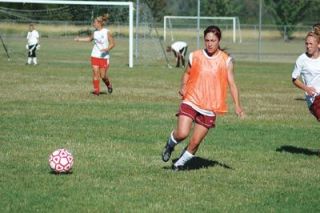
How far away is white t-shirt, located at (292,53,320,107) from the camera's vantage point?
36.6 feet

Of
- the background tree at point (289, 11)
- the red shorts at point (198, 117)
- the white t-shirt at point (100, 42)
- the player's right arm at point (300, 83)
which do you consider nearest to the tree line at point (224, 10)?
the background tree at point (289, 11)

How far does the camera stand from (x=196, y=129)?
9633mm

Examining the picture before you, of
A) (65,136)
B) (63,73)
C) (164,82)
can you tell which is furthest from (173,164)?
(63,73)

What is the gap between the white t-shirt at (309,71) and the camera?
11.2 metres

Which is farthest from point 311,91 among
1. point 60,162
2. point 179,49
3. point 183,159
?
point 179,49

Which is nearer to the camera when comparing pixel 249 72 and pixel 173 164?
pixel 173 164

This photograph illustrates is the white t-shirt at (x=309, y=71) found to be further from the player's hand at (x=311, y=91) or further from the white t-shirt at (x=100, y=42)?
the white t-shirt at (x=100, y=42)

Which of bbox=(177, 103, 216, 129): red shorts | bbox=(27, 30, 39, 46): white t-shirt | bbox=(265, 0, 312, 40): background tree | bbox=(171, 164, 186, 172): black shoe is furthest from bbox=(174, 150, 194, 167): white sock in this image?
bbox=(265, 0, 312, 40): background tree

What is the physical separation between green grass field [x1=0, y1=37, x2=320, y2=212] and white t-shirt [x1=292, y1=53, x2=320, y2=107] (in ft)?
3.73

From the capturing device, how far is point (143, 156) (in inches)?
421

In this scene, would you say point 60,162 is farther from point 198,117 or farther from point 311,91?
point 311,91

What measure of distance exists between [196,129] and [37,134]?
12.8ft

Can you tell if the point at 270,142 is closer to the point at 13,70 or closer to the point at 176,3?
the point at 13,70

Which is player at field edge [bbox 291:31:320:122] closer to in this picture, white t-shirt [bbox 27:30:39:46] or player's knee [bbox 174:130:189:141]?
player's knee [bbox 174:130:189:141]
